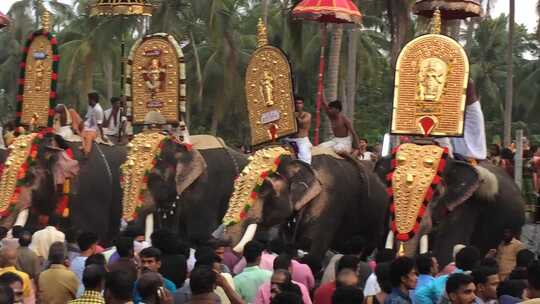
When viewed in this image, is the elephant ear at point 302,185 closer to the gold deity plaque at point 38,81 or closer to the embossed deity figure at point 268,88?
the embossed deity figure at point 268,88

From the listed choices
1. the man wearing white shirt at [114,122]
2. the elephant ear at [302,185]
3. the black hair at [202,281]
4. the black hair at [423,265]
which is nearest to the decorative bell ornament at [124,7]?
the man wearing white shirt at [114,122]

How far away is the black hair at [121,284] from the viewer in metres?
8.52

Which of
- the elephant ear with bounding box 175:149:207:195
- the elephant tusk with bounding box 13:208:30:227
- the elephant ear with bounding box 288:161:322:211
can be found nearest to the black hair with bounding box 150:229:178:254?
the elephant ear with bounding box 288:161:322:211

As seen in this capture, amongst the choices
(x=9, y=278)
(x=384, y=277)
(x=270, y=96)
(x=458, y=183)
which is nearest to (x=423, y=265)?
(x=384, y=277)

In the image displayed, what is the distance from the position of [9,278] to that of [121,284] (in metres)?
1.46

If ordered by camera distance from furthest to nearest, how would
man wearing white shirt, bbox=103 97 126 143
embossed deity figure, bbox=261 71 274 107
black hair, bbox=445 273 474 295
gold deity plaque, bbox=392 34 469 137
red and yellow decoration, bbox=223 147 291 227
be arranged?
man wearing white shirt, bbox=103 97 126 143 → embossed deity figure, bbox=261 71 274 107 → red and yellow decoration, bbox=223 147 291 227 → gold deity plaque, bbox=392 34 469 137 → black hair, bbox=445 273 474 295

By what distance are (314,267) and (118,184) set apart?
26.0ft

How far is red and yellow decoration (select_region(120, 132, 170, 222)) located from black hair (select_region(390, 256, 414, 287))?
7.86 m

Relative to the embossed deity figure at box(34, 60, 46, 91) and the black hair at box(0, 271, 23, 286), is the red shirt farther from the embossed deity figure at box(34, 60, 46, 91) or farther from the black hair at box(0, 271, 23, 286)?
the embossed deity figure at box(34, 60, 46, 91)

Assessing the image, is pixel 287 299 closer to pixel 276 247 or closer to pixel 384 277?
pixel 384 277

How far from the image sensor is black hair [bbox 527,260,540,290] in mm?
8977

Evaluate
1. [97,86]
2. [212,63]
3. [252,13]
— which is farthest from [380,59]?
[97,86]

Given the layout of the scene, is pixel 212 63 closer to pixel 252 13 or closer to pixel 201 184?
pixel 252 13

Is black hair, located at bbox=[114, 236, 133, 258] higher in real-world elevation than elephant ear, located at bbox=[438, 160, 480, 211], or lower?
lower
